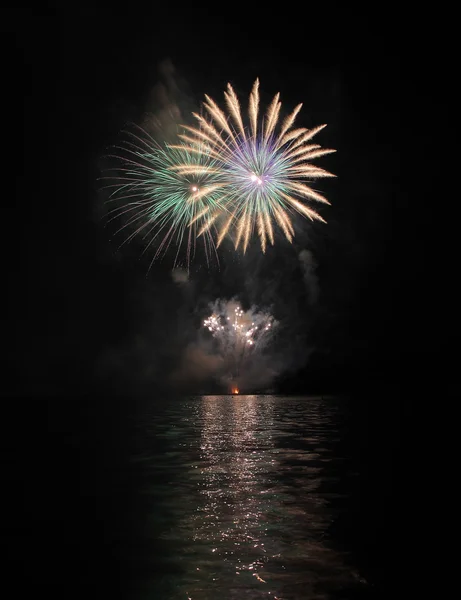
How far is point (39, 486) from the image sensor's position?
1599cm

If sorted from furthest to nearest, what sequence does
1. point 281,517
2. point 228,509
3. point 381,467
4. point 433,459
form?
point 433,459
point 381,467
point 228,509
point 281,517

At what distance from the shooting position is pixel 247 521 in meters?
11.2

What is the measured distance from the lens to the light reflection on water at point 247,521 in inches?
305

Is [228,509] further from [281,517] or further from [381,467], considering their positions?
[381,467]

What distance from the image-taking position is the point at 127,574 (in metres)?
8.40

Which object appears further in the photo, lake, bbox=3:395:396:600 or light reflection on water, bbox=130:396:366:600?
lake, bbox=3:395:396:600

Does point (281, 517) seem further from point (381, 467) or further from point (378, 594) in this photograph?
point (381, 467)

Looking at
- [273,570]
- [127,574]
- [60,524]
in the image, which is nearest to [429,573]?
[273,570]

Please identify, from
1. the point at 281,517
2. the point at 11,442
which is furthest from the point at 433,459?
the point at 11,442

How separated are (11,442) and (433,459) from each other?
23.7 m

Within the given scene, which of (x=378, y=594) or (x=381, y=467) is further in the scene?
(x=381, y=467)

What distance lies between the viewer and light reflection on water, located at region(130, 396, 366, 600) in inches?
305

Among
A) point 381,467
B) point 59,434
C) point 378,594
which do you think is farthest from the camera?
point 59,434

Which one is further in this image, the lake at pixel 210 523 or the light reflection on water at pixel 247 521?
the lake at pixel 210 523
